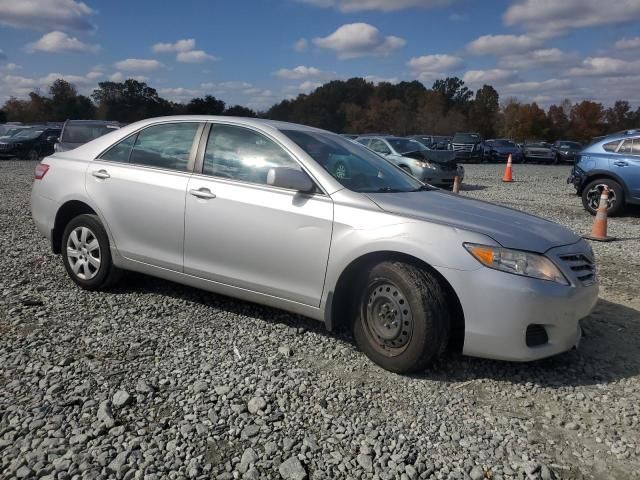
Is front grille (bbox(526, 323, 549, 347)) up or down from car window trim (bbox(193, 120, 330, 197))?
down

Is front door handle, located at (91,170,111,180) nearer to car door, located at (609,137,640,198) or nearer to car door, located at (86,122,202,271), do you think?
car door, located at (86,122,202,271)

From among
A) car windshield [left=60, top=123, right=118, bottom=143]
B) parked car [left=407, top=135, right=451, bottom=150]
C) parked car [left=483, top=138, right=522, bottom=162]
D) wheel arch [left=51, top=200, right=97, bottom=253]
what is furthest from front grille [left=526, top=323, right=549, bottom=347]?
parked car [left=483, top=138, right=522, bottom=162]

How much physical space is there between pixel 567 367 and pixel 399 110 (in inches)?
3454

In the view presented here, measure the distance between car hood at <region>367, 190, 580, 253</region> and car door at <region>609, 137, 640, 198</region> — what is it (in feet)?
26.6

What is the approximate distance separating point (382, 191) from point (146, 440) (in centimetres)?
233

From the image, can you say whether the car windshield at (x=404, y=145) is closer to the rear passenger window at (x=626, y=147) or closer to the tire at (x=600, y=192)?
the tire at (x=600, y=192)

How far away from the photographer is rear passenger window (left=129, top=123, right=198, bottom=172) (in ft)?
14.7

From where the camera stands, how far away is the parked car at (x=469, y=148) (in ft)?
105

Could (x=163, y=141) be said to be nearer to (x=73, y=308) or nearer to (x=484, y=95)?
(x=73, y=308)

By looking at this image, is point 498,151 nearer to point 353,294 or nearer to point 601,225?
point 601,225

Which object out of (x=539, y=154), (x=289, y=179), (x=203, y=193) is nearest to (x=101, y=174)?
(x=203, y=193)

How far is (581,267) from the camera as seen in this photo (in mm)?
3629

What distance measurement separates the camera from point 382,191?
408 centimetres

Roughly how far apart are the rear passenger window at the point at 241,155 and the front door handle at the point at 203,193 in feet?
0.53
